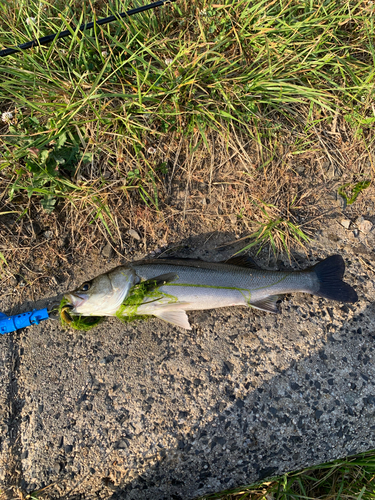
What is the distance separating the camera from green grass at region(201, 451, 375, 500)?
2.93 metres

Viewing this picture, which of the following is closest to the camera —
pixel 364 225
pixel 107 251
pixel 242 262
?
pixel 242 262

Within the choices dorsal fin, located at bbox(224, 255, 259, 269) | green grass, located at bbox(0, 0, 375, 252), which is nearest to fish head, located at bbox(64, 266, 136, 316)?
green grass, located at bbox(0, 0, 375, 252)

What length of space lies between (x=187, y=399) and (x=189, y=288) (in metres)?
0.98

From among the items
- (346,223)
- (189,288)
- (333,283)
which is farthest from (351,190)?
(189,288)

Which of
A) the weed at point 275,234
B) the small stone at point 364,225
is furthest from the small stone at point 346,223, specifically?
the weed at point 275,234

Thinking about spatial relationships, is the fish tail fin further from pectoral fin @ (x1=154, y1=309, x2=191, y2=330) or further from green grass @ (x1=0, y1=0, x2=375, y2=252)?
pectoral fin @ (x1=154, y1=309, x2=191, y2=330)

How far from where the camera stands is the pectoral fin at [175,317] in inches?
109

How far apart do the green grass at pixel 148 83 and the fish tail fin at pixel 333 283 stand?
1.68 feet

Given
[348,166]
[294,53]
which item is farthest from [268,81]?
[348,166]

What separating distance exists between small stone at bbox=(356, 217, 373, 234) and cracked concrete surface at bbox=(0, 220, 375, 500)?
59 centimetres

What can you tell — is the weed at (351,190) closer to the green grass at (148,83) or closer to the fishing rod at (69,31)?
the green grass at (148,83)

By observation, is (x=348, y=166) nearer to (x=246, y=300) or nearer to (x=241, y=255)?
(x=241, y=255)

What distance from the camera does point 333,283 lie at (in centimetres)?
287

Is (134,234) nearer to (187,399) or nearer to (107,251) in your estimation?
(107,251)
